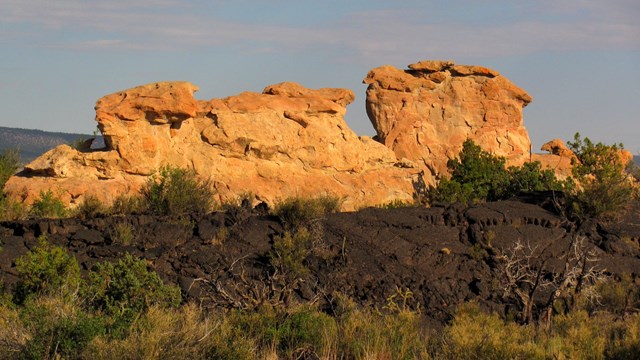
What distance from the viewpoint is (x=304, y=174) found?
31469mm

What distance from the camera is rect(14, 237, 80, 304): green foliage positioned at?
1716cm

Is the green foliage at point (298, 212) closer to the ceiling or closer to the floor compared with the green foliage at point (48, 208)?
closer to the ceiling

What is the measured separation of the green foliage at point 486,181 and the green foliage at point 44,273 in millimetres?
14759

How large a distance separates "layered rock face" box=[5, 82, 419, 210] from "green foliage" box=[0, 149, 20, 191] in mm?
313

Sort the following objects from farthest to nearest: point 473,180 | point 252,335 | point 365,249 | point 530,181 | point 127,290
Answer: point 473,180
point 530,181
point 365,249
point 127,290
point 252,335

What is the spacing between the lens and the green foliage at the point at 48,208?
85.0ft

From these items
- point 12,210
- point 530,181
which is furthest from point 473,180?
point 12,210

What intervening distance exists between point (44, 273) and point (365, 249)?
756cm

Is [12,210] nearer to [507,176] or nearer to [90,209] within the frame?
[90,209]

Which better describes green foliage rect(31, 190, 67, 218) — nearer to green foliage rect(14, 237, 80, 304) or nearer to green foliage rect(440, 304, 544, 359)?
green foliage rect(14, 237, 80, 304)

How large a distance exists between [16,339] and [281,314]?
156 inches

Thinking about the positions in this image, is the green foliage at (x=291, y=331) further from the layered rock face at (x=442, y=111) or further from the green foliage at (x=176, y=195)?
the layered rock face at (x=442, y=111)

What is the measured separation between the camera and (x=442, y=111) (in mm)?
36688

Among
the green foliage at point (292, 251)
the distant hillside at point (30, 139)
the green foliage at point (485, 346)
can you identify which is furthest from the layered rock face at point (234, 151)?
the distant hillside at point (30, 139)
